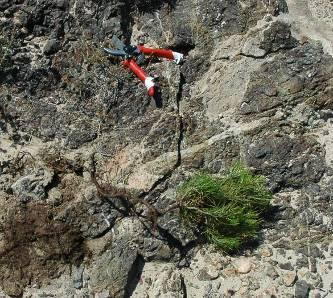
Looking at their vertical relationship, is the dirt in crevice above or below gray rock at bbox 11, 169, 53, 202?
below

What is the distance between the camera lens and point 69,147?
4.45 metres

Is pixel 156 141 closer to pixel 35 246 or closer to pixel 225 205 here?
pixel 225 205

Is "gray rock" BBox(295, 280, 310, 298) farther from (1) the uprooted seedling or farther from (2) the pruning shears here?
(2) the pruning shears

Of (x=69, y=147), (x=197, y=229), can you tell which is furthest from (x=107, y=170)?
(x=197, y=229)

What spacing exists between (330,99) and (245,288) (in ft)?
4.98

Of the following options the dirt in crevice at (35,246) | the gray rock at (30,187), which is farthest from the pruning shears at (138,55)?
the dirt in crevice at (35,246)

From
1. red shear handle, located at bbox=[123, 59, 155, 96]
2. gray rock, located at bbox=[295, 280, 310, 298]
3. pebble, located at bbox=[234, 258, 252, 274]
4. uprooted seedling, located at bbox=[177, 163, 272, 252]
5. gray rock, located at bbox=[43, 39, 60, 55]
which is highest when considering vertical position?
gray rock, located at bbox=[43, 39, 60, 55]

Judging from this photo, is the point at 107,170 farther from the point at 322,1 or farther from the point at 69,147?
the point at 322,1

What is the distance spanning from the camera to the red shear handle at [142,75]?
175 inches

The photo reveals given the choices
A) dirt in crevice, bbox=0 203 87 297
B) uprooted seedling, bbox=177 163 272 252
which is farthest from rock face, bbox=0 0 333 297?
uprooted seedling, bbox=177 163 272 252

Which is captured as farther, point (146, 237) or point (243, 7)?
point (243, 7)

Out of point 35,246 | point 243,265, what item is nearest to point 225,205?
point 243,265

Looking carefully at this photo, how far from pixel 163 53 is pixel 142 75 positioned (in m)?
0.25

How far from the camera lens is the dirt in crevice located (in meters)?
4.18
